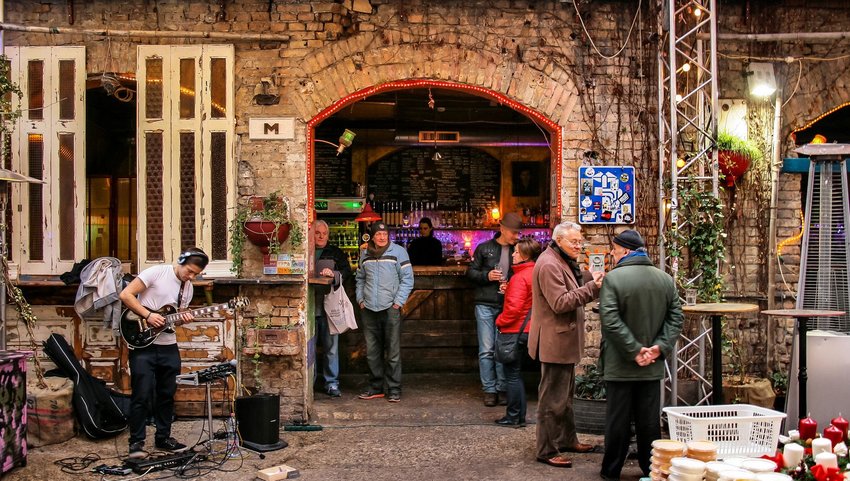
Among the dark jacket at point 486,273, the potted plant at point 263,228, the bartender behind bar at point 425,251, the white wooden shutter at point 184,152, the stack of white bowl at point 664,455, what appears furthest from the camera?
the bartender behind bar at point 425,251

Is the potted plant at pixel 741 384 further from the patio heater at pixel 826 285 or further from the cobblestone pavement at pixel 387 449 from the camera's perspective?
the cobblestone pavement at pixel 387 449

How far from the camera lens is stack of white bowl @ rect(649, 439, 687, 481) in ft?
15.5

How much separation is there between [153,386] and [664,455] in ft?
13.9

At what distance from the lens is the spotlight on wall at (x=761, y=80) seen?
318 inches

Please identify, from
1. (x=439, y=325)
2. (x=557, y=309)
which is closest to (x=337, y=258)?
(x=439, y=325)

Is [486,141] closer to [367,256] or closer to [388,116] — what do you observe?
[388,116]

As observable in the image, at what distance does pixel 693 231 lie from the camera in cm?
747

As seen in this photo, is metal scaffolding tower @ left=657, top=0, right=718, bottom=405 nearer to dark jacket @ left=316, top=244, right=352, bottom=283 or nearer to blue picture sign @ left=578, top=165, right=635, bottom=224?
blue picture sign @ left=578, top=165, right=635, bottom=224

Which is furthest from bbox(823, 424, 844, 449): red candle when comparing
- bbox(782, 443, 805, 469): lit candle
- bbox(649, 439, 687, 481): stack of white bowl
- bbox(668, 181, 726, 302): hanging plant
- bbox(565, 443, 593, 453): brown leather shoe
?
bbox(668, 181, 726, 302): hanging plant

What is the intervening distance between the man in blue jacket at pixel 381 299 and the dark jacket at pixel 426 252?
3.19m

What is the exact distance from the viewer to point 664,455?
475 centimetres

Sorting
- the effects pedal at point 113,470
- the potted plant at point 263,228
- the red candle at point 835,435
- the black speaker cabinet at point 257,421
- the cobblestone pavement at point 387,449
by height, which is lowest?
the cobblestone pavement at point 387,449

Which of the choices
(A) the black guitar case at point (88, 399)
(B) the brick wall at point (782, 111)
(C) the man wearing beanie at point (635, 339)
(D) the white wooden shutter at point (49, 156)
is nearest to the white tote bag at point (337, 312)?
(A) the black guitar case at point (88, 399)

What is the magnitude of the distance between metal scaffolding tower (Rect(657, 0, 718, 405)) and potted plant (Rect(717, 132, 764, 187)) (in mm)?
306
